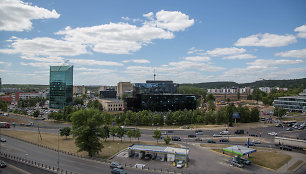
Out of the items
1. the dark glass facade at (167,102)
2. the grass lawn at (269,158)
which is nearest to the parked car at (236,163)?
the grass lawn at (269,158)

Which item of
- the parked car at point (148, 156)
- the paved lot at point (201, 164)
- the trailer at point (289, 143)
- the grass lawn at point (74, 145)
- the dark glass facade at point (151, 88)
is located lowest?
the grass lawn at point (74, 145)

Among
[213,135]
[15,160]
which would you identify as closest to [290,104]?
[213,135]

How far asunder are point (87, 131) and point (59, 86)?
96.0 metres

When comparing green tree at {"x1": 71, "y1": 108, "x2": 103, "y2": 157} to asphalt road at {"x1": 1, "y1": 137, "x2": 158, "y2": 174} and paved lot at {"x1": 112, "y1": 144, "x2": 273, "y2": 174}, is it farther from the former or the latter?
paved lot at {"x1": 112, "y1": 144, "x2": 273, "y2": 174}

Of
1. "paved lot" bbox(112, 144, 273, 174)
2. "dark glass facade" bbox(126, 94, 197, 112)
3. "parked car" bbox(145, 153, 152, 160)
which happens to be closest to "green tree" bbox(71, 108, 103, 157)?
"paved lot" bbox(112, 144, 273, 174)

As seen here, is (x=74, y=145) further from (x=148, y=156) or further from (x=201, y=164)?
(x=201, y=164)

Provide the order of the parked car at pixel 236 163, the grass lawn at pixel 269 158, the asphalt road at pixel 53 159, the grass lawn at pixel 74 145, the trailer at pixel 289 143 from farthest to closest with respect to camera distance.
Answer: the grass lawn at pixel 74 145, the trailer at pixel 289 143, the grass lawn at pixel 269 158, the parked car at pixel 236 163, the asphalt road at pixel 53 159

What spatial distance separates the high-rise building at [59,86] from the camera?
4953 inches

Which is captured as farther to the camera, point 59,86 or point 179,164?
point 59,86

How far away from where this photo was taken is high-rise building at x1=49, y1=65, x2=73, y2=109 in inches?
4953

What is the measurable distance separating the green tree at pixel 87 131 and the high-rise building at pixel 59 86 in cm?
9028

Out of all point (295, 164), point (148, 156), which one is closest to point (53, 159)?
point (148, 156)

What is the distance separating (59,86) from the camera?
126000 mm

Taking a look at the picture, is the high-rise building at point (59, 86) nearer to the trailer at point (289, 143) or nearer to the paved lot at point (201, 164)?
the paved lot at point (201, 164)
